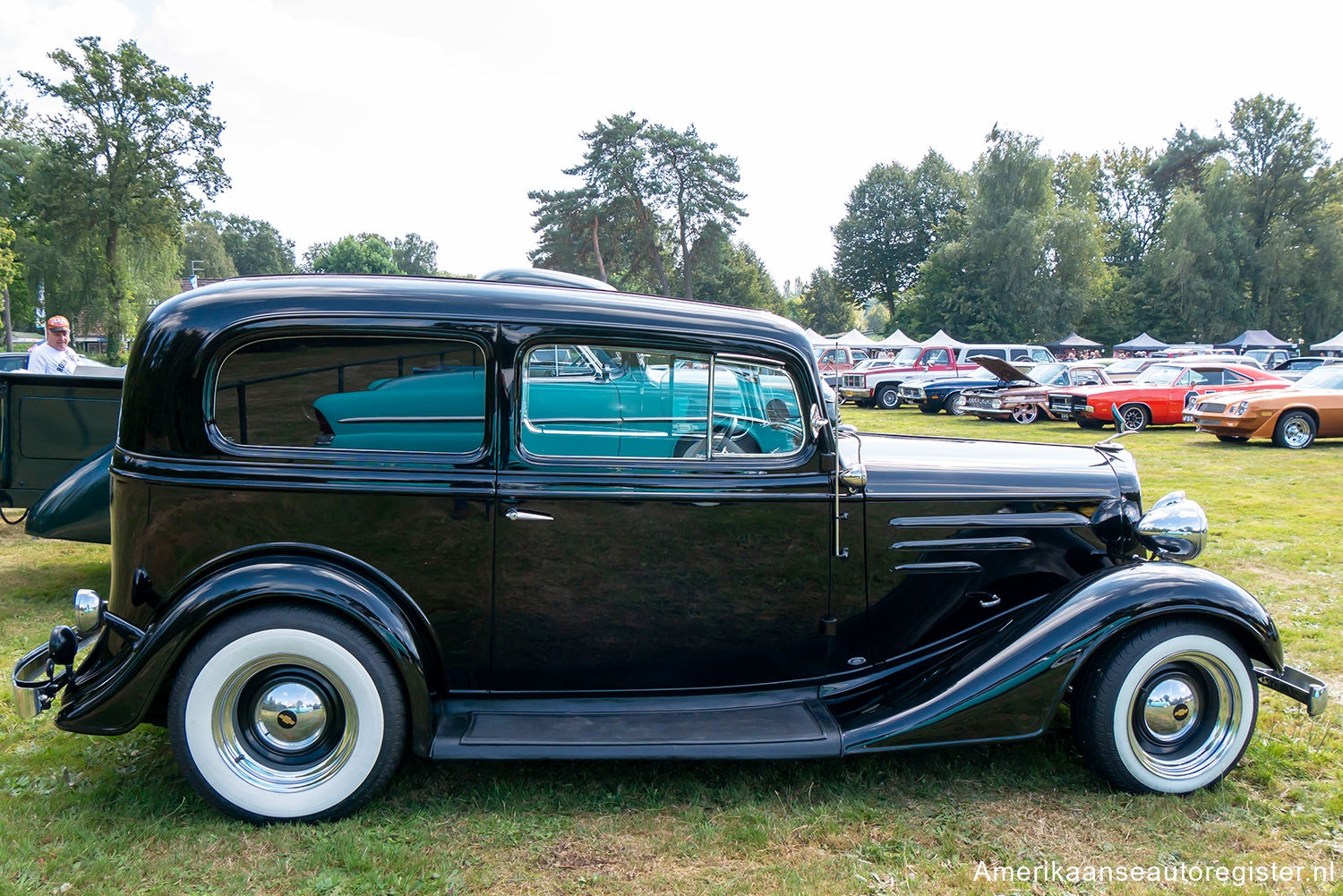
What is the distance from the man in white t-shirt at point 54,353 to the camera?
7.50 metres

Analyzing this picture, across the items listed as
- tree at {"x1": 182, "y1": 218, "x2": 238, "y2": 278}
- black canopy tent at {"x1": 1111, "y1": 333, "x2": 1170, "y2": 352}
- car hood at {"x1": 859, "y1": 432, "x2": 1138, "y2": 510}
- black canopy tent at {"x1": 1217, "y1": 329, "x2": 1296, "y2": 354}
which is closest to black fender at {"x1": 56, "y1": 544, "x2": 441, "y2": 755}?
car hood at {"x1": 859, "y1": 432, "x2": 1138, "y2": 510}

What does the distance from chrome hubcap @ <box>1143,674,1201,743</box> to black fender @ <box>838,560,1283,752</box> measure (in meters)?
0.27

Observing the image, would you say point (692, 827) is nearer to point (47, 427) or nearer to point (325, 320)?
point (325, 320)

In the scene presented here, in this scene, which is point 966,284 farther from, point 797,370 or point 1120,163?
point 797,370

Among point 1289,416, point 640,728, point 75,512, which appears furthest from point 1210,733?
point 1289,416

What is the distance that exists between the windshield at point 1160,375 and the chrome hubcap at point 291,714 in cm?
1824

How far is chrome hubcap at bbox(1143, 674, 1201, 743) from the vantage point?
3.18m

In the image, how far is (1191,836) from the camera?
9.49ft

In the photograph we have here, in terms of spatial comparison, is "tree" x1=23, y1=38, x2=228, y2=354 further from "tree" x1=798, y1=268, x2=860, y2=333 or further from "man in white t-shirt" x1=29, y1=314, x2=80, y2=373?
"tree" x1=798, y1=268, x2=860, y2=333

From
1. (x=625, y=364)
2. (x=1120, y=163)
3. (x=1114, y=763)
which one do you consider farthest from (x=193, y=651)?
(x=1120, y=163)

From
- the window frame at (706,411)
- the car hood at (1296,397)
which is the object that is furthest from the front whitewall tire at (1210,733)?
the car hood at (1296,397)

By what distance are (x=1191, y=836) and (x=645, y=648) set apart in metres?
2.07

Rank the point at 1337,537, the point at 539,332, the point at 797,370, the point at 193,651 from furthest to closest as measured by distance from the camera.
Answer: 1. the point at 1337,537
2. the point at 797,370
3. the point at 539,332
4. the point at 193,651

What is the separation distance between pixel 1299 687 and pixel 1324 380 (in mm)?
14755
